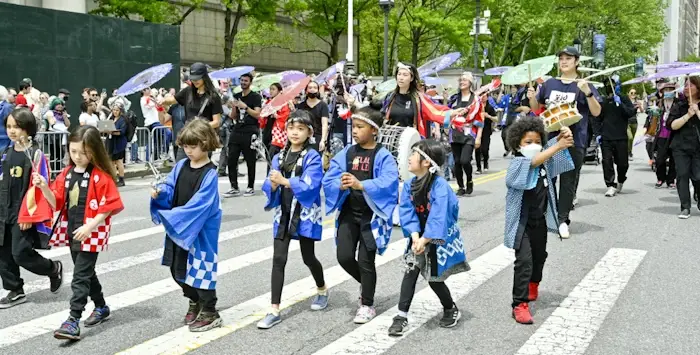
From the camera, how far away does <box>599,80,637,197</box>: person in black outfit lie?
41.2ft

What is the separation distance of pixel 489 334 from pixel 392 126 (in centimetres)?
317

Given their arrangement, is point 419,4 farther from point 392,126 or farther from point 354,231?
point 354,231

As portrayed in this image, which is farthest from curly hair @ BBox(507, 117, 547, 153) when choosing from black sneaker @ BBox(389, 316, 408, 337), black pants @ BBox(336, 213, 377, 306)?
black sneaker @ BBox(389, 316, 408, 337)

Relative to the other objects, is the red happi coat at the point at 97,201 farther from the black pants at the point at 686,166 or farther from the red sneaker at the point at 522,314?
the black pants at the point at 686,166

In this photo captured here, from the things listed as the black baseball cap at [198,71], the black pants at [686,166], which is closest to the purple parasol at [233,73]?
the black baseball cap at [198,71]

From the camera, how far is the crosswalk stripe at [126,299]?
17.9 feet

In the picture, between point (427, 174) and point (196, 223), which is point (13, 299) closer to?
point (196, 223)

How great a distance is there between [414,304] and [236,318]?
55.4 inches

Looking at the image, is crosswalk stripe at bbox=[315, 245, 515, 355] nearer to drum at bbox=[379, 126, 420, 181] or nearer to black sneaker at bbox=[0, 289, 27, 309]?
drum at bbox=[379, 126, 420, 181]

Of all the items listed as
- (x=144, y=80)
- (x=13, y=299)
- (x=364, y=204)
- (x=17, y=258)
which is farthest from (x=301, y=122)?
(x=144, y=80)

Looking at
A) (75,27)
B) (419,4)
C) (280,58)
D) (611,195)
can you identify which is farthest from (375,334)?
(280,58)

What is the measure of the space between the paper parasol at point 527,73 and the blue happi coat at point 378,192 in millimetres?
2957

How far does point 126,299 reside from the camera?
6.41 meters

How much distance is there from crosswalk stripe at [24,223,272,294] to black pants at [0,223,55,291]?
472 mm
